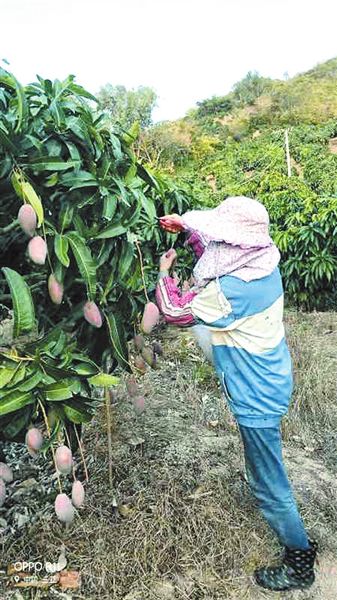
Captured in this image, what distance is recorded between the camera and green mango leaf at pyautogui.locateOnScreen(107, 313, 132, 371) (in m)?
1.68

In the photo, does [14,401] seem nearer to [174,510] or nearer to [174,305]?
[174,305]

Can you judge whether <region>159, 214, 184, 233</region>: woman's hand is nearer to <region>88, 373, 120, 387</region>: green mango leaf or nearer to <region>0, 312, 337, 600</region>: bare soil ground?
<region>88, 373, 120, 387</region>: green mango leaf

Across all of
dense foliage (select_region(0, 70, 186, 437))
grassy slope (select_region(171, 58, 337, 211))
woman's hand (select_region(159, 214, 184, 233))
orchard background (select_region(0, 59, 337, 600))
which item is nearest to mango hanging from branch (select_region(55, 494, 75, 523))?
orchard background (select_region(0, 59, 337, 600))

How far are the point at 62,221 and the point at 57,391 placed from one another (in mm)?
413

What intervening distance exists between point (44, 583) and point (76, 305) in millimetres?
905

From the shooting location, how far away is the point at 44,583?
1.88m

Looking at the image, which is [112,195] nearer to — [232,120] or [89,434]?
[89,434]

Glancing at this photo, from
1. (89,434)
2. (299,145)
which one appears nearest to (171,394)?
(89,434)

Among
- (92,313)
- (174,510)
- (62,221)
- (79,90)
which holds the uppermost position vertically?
(79,90)

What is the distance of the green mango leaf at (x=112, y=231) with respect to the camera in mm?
1526

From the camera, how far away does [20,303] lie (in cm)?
136

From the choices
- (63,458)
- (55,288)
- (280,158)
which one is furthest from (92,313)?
(280,158)

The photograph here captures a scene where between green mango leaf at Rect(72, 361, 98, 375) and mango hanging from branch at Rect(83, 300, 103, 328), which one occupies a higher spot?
mango hanging from branch at Rect(83, 300, 103, 328)

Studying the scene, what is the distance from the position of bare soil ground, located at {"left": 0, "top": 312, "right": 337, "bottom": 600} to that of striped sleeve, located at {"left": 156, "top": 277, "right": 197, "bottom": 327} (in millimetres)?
764
